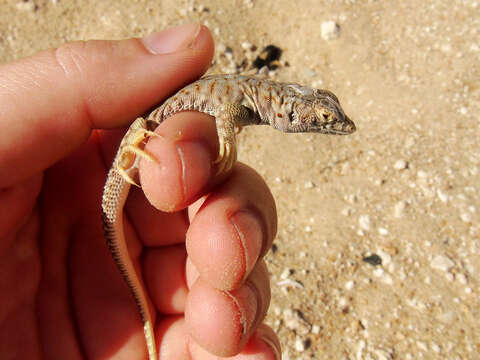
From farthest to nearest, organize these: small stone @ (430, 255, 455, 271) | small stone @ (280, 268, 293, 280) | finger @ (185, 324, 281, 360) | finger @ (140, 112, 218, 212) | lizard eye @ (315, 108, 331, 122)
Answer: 1. small stone @ (280, 268, 293, 280)
2. small stone @ (430, 255, 455, 271)
3. lizard eye @ (315, 108, 331, 122)
4. finger @ (185, 324, 281, 360)
5. finger @ (140, 112, 218, 212)

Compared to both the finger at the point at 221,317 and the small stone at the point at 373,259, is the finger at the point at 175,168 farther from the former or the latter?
the small stone at the point at 373,259

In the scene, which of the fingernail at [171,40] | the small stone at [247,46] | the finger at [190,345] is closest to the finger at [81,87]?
the fingernail at [171,40]

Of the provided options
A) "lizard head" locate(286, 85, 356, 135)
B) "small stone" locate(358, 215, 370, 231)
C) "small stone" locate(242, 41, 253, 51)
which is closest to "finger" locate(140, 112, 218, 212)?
"lizard head" locate(286, 85, 356, 135)

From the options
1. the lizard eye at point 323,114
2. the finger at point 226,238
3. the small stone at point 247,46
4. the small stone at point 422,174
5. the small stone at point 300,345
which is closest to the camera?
the finger at point 226,238

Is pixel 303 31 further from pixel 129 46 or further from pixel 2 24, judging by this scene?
pixel 2 24

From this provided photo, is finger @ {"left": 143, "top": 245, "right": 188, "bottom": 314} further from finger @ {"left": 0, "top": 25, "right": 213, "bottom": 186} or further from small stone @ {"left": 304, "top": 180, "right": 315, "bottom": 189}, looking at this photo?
small stone @ {"left": 304, "top": 180, "right": 315, "bottom": 189}

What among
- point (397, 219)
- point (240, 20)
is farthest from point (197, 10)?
point (397, 219)
